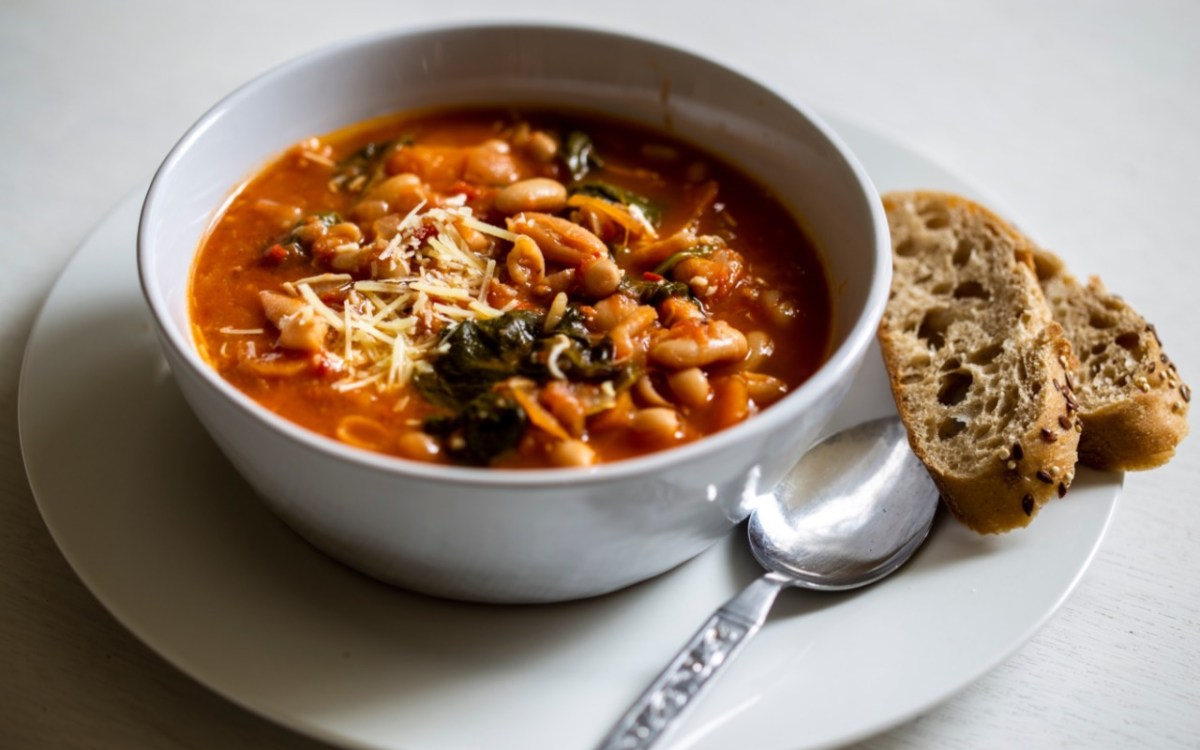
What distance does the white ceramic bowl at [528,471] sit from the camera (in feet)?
7.97

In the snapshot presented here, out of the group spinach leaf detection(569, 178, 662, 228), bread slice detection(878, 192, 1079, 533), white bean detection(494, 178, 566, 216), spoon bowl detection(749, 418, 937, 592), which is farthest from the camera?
spinach leaf detection(569, 178, 662, 228)

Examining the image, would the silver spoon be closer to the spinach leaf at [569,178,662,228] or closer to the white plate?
the white plate

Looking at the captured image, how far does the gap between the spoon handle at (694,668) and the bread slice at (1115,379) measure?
109cm

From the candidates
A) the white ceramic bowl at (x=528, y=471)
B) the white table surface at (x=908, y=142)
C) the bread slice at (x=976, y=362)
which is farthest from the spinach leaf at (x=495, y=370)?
the bread slice at (x=976, y=362)

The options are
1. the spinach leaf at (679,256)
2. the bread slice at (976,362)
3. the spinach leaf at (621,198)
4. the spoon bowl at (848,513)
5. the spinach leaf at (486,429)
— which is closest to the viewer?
the spinach leaf at (486,429)

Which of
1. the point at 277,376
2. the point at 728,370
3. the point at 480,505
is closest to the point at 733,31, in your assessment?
the point at 728,370

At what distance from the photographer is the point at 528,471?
102 inches

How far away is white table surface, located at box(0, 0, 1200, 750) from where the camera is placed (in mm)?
2812

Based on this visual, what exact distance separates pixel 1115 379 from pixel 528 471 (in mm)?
1912

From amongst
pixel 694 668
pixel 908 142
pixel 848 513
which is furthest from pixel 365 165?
pixel 908 142

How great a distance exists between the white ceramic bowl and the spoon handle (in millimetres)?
191

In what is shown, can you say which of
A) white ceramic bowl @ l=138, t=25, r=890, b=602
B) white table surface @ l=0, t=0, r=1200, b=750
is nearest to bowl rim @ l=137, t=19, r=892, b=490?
white ceramic bowl @ l=138, t=25, r=890, b=602

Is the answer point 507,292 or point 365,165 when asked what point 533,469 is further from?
point 365,165

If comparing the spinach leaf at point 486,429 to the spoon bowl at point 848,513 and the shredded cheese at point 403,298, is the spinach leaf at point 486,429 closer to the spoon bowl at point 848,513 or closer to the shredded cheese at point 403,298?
the shredded cheese at point 403,298
